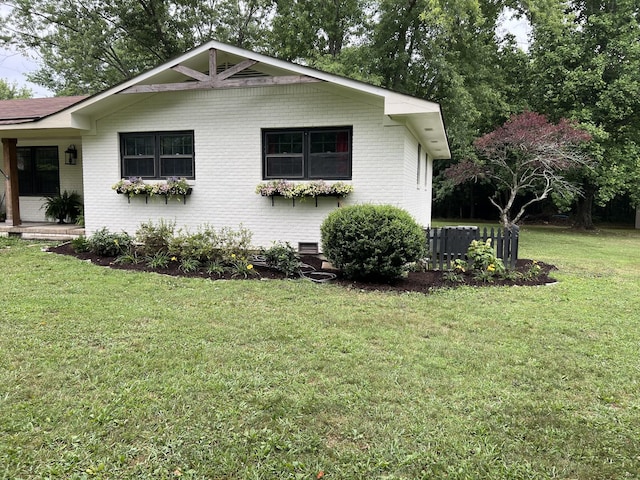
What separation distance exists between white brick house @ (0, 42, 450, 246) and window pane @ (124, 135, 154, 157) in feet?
0.07

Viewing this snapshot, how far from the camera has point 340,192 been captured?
→ 818 cm

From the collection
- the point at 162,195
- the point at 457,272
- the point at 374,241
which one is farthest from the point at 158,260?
the point at 457,272

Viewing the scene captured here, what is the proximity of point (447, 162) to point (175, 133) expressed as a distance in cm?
1862

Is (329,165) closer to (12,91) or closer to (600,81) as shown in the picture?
(600,81)

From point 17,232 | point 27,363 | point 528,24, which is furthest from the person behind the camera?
point 528,24

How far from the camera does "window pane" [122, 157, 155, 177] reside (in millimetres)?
9461

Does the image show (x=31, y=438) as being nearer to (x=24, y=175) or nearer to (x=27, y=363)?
(x=27, y=363)

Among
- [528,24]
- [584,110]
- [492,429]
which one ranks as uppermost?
[528,24]

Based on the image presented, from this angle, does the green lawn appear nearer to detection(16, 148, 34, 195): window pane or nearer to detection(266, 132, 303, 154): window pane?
detection(266, 132, 303, 154): window pane

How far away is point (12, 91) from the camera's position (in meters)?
42.1

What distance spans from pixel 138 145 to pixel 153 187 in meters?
1.18

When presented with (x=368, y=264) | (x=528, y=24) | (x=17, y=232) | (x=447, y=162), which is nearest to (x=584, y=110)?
(x=528, y=24)

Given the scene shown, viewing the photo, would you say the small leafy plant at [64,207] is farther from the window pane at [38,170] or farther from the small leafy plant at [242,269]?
the small leafy plant at [242,269]

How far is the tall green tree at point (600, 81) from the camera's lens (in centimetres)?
1717
